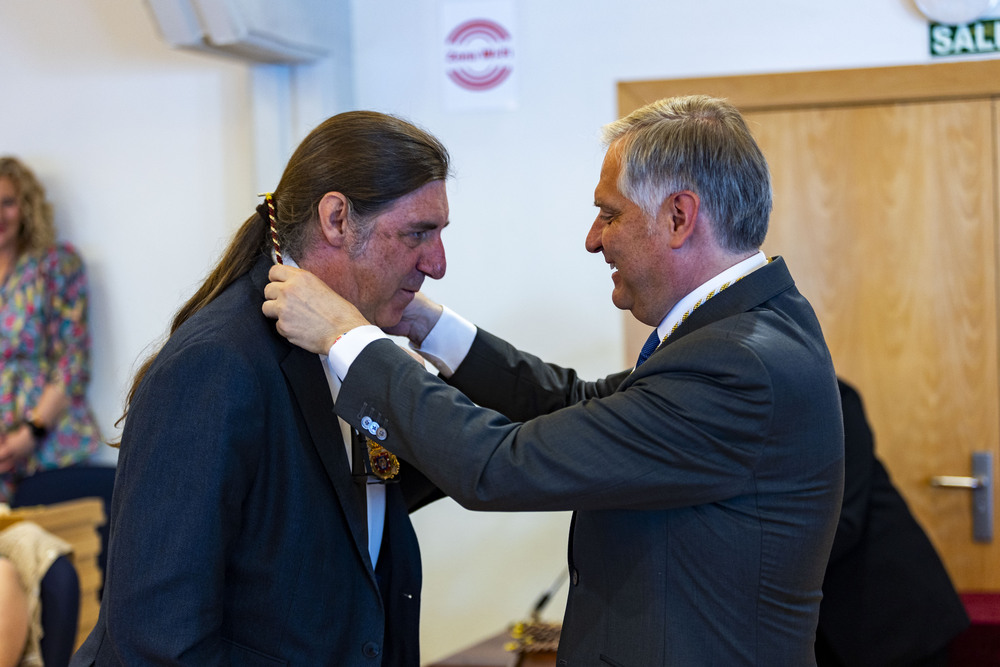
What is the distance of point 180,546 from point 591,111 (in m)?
2.61

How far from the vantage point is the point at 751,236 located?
1.52 m

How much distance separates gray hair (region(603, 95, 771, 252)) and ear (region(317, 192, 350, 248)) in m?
0.44

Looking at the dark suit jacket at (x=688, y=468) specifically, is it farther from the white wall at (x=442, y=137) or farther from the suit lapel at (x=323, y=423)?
the white wall at (x=442, y=137)

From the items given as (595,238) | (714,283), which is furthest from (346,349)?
(714,283)

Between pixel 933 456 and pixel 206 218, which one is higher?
pixel 206 218

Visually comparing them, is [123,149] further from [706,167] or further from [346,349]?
[706,167]

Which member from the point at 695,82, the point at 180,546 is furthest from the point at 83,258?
the point at 180,546

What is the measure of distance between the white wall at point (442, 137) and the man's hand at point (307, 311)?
218 cm

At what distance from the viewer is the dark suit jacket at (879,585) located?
2.53 metres

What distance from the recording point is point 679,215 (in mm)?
A: 1508

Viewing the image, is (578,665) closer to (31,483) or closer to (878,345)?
(878,345)

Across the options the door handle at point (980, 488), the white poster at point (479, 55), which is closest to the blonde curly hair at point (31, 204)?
the white poster at point (479, 55)

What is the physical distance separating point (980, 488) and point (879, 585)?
112 centimetres

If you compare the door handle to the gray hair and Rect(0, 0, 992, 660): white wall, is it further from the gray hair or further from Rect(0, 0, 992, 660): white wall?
the gray hair
